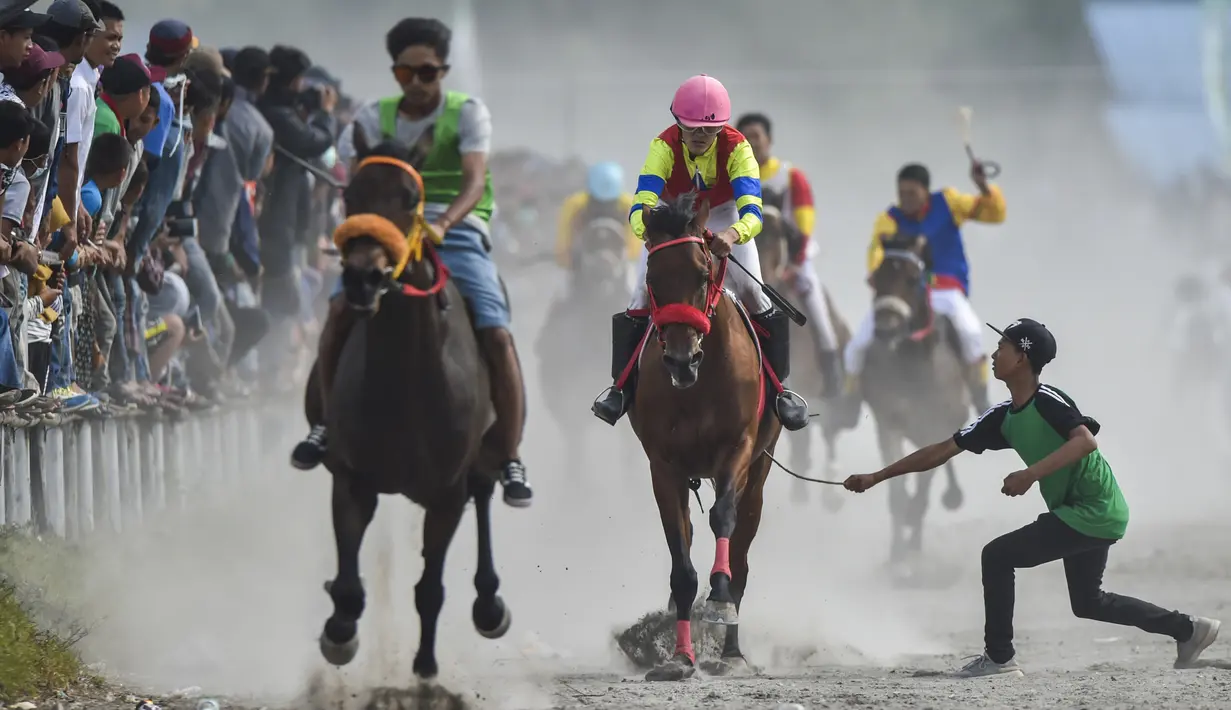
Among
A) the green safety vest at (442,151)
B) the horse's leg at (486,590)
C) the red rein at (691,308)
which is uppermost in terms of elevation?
the green safety vest at (442,151)

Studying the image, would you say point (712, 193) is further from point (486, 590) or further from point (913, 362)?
point (913, 362)

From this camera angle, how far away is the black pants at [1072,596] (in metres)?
9.55

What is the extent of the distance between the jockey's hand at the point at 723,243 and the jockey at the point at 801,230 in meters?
6.69

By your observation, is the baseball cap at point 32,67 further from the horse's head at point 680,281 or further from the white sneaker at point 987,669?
the white sneaker at point 987,669

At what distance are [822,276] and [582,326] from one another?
19.3 meters

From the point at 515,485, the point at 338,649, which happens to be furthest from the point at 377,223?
the point at 338,649

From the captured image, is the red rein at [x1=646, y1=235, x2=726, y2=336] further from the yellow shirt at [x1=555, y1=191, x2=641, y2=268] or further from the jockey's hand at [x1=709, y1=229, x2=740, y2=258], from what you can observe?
the yellow shirt at [x1=555, y1=191, x2=641, y2=268]

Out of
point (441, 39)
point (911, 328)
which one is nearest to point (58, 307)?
point (441, 39)

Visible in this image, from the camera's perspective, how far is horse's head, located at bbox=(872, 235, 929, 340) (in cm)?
1706

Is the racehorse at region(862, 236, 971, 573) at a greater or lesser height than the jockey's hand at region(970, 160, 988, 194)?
lesser

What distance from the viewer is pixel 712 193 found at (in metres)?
10.5

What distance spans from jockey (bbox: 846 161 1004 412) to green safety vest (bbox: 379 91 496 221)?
8.48 metres

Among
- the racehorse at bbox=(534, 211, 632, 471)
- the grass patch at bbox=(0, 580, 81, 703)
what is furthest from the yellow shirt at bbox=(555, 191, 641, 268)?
the grass patch at bbox=(0, 580, 81, 703)

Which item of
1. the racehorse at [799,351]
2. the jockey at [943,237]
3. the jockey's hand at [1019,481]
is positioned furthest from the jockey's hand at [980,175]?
the jockey's hand at [1019,481]
